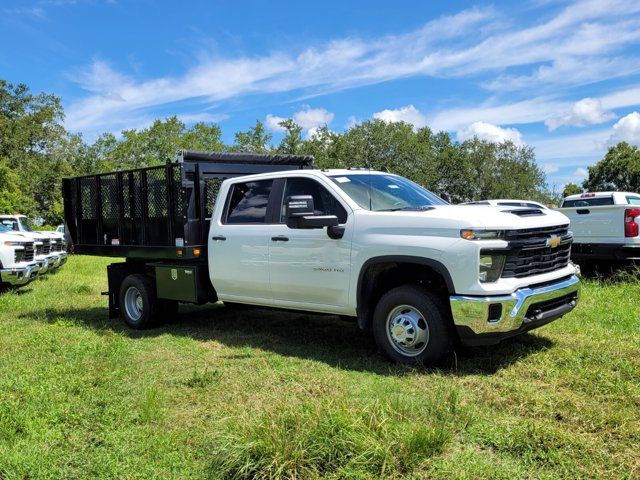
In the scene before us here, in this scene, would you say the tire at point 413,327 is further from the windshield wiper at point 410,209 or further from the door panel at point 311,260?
the windshield wiper at point 410,209

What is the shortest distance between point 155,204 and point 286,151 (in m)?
41.6

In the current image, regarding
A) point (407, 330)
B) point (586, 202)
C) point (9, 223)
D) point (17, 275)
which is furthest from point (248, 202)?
point (586, 202)

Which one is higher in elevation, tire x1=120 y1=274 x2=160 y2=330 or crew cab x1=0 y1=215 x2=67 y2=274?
crew cab x1=0 y1=215 x2=67 y2=274

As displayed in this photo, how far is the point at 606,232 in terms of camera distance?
9688mm

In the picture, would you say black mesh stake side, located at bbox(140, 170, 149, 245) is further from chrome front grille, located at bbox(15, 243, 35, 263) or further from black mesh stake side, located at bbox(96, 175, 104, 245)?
chrome front grille, located at bbox(15, 243, 35, 263)

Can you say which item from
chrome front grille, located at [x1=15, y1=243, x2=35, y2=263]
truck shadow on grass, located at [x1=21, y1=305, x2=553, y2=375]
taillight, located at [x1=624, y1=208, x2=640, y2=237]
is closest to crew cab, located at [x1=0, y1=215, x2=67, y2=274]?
chrome front grille, located at [x1=15, y1=243, x2=35, y2=263]

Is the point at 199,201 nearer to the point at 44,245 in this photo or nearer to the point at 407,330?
the point at 407,330

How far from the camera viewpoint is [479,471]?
3184 mm

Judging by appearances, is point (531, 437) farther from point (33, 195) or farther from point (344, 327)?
point (33, 195)

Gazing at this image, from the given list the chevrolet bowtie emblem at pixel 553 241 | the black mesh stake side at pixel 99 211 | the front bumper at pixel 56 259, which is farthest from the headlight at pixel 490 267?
the front bumper at pixel 56 259

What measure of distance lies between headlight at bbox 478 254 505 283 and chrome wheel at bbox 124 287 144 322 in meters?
5.24

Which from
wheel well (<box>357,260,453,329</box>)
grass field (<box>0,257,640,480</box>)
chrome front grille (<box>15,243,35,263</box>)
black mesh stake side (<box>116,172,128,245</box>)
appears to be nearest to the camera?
grass field (<box>0,257,640,480</box>)

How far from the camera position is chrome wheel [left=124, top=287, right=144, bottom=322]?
27.2ft

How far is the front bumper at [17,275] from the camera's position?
1143 cm
